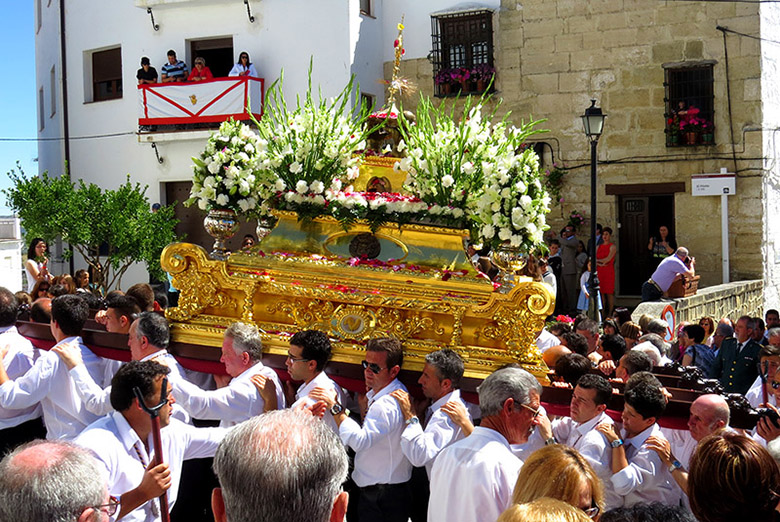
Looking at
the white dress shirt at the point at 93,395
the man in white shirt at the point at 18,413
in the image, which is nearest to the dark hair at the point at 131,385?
the white dress shirt at the point at 93,395

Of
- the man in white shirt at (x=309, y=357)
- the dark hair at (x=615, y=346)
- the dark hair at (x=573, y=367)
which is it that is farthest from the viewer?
the dark hair at (x=615, y=346)

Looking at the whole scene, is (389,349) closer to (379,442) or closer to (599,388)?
(379,442)

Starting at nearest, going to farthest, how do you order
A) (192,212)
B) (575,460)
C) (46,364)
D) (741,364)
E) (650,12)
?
(575,460) < (46,364) < (741,364) < (650,12) < (192,212)

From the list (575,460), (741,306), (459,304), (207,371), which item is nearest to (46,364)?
(207,371)

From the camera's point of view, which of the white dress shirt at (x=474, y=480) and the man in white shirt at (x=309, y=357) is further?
the man in white shirt at (x=309, y=357)

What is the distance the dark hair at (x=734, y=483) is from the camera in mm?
2912

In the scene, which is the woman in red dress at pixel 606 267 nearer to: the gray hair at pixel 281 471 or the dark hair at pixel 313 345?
the dark hair at pixel 313 345

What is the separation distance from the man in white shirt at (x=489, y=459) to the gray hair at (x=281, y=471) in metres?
1.46

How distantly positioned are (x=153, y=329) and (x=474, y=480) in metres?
2.71

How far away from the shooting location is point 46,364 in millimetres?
5004

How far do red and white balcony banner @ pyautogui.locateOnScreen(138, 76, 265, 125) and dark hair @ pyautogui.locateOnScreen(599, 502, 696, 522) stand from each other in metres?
14.2

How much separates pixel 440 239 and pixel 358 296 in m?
0.74

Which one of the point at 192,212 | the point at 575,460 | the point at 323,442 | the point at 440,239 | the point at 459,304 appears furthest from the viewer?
the point at 192,212

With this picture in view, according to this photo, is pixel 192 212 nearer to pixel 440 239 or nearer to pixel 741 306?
pixel 741 306
